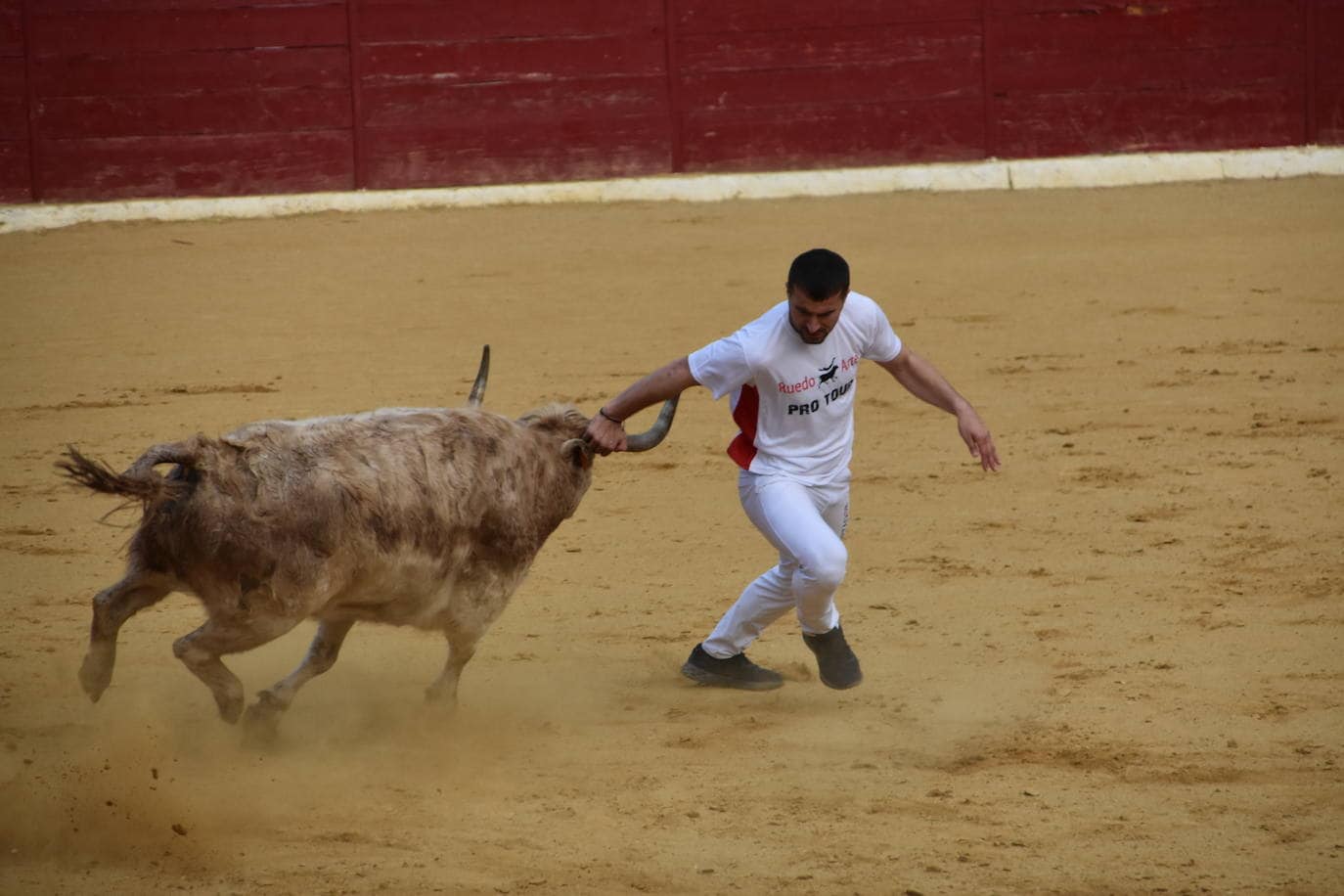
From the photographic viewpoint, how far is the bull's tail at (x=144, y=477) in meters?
4.00

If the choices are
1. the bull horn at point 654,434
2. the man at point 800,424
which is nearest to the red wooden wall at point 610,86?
the bull horn at point 654,434

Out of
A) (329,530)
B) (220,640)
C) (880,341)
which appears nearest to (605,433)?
(880,341)

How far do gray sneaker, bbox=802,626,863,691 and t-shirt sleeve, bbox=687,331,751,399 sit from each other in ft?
2.53

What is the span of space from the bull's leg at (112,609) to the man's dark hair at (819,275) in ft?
5.68

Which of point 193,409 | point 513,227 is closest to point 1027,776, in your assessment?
point 193,409

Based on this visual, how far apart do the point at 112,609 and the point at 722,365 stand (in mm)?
1667

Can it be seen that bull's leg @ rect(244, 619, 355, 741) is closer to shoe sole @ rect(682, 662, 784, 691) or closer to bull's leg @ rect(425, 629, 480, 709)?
bull's leg @ rect(425, 629, 480, 709)

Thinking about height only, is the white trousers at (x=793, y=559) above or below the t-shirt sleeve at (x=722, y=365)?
below

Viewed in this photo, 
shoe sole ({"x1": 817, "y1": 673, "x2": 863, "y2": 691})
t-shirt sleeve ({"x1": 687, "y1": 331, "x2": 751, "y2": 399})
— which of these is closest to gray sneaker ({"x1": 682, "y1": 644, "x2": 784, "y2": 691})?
shoe sole ({"x1": 817, "y1": 673, "x2": 863, "y2": 691})

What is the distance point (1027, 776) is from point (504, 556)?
153cm

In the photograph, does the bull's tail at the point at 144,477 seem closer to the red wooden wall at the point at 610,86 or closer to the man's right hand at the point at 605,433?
the man's right hand at the point at 605,433

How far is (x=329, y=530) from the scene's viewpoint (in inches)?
166

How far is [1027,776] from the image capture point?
4309mm

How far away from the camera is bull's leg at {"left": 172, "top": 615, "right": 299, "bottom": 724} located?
13.8ft
